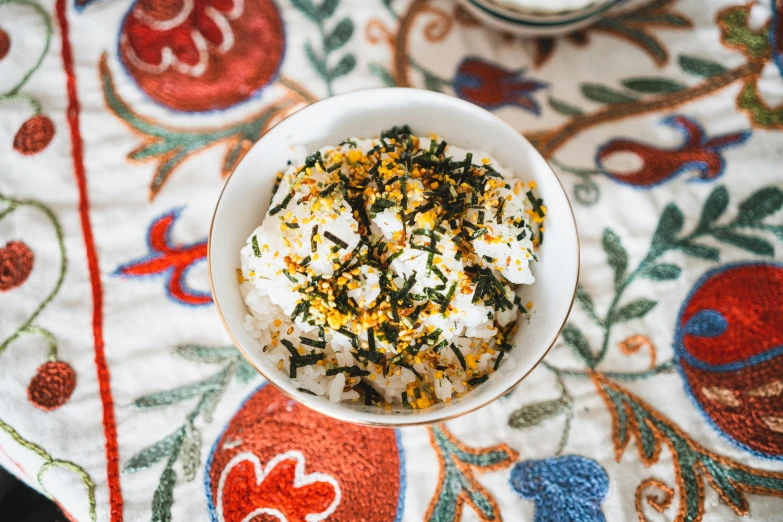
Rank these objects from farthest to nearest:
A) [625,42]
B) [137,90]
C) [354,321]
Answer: [625,42], [137,90], [354,321]

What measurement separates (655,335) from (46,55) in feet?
4.86

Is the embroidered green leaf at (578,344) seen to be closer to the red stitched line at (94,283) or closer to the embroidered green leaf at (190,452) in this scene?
the embroidered green leaf at (190,452)

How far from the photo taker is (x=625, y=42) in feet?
4.38

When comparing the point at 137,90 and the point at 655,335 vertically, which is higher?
the point at 137,90

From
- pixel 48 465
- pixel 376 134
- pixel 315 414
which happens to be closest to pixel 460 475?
pixel 315 414

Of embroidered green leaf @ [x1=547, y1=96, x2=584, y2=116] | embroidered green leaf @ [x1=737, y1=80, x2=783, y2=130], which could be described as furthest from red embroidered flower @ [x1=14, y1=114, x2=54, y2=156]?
embroidered green leaf @ [x1=737, y1=80, x2=783, y2=130]

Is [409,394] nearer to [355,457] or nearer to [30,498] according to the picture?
[355,457]

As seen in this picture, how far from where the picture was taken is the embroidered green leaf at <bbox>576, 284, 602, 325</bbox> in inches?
44.5

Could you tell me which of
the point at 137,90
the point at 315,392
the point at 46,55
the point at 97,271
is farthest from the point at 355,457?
the point at 46,55

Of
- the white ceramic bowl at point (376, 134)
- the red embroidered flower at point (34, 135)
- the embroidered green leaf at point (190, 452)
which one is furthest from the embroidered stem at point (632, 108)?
the red embroidered flower at point (34, 135)

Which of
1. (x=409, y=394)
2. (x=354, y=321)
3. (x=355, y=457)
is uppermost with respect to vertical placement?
(x=354, y=321)

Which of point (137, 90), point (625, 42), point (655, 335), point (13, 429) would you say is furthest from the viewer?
point (625, 42)

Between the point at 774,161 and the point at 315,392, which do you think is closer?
the point at 315,392

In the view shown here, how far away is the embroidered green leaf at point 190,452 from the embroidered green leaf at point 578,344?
0.75 meters
